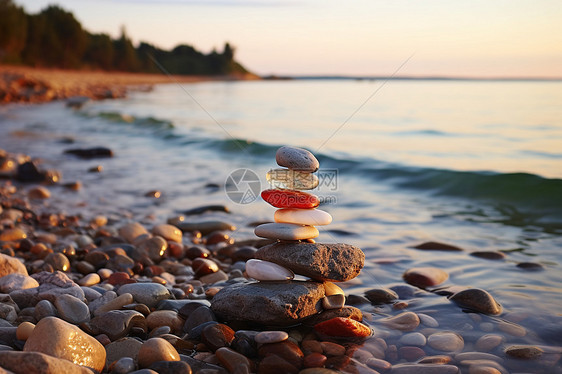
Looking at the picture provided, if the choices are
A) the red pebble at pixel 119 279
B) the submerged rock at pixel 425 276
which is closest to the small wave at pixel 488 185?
the submerged rock at pixel 425 276

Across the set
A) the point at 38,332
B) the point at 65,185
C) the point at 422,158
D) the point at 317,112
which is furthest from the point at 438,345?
the point at 317,112

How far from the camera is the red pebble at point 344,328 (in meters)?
3.35

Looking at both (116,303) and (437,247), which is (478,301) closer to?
(437,247)

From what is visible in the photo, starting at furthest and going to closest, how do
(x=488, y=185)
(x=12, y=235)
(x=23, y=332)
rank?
(x=488, y=185) < (x=12, y=235) < (x=23, y=332)

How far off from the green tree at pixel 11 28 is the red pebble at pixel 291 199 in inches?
2178

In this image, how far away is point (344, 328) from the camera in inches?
132

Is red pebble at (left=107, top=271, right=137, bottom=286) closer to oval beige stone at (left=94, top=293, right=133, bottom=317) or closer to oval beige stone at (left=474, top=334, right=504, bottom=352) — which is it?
oval beige stone at (left=94, top=293, right=133, bottom=317)

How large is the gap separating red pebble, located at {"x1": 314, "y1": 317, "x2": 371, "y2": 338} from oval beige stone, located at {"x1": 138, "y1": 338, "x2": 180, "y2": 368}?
3.47 feet

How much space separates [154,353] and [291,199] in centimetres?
142

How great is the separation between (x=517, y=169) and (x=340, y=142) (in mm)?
5783

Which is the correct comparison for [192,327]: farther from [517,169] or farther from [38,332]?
[517,169]

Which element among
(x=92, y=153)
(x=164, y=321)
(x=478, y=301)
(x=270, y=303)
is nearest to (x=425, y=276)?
(x=478, y=301)

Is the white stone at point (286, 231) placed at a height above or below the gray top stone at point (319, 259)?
above

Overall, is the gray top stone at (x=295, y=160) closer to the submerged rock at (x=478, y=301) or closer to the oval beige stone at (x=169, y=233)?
the submerged rock at (x=478, y=301)
